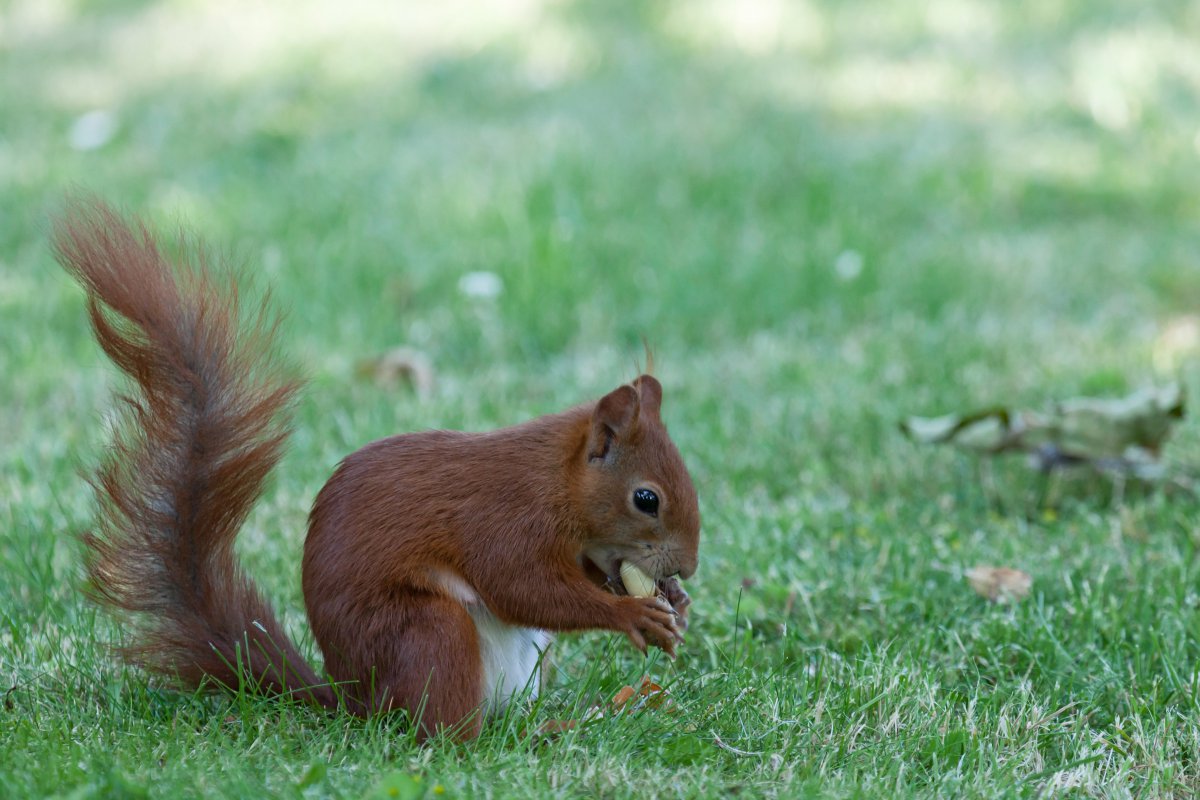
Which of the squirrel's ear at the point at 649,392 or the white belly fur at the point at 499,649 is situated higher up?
the squirrel's ear at the point at 649,392

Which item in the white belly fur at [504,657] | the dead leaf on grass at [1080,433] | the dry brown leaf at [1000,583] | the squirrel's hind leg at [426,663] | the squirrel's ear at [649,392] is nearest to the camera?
the squirrel's hind leg at [426,663]

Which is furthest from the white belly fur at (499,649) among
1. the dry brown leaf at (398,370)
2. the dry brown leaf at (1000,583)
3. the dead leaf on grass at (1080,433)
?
the dry brown leaf at (398,370)

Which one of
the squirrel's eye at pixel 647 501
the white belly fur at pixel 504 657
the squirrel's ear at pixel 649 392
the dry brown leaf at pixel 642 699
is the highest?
the squirrel's ear at pixel 649 392

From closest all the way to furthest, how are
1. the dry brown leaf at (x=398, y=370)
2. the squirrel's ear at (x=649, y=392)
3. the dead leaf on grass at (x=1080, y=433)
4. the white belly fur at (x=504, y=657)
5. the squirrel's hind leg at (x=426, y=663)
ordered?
the squirrel's hind leg at (x=426, y=663), the white belly fur at (x=504, y=657), the squirrel's ear at (x=649, y=392), the dead leaf on grass at (x=1080, y=433), the dry brown leaf at (x=398, y=370)

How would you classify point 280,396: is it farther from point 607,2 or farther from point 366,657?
point 607,2

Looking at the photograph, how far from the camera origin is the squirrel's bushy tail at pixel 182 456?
1.84 meters

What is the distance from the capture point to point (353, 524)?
1.92 metres

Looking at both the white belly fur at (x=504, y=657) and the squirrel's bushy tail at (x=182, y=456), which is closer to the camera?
the squirrel's bushy tail at (x=182, y=456)

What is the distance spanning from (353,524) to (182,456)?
0.25 meters

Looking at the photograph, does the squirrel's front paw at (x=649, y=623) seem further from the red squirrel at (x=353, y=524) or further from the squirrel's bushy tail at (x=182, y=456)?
the squirrel's bushy tail at (x=182, y=456)

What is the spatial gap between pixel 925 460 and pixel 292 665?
1.77m

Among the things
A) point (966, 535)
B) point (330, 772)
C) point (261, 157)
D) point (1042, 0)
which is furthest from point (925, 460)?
point (1042, 0)

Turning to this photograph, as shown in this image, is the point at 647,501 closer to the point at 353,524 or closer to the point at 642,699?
the point at 642,699

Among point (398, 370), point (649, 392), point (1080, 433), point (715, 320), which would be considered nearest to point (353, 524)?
point (649, 392)
